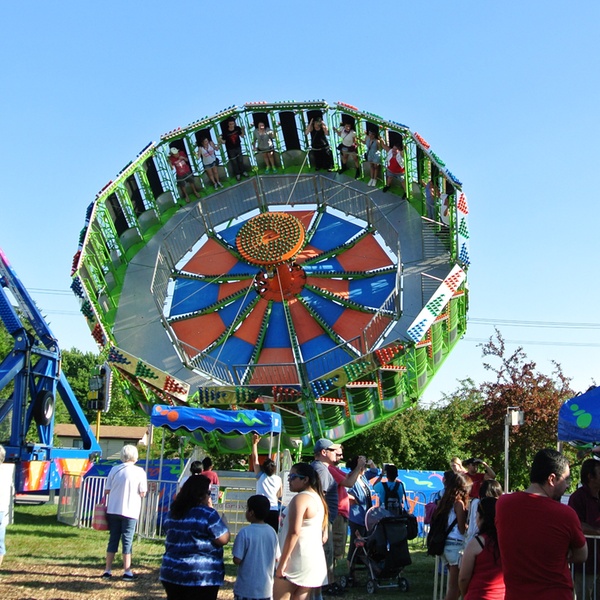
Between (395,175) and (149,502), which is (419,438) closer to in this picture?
(395,175)

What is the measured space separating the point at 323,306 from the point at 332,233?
2.28 metres

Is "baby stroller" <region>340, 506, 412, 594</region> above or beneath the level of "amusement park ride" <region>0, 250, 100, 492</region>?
beneath

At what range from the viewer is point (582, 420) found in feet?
37.1

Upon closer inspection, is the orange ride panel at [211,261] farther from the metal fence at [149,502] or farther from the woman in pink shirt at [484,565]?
the woman in pink shirt at [484,565]

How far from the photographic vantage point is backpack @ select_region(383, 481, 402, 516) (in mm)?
11750

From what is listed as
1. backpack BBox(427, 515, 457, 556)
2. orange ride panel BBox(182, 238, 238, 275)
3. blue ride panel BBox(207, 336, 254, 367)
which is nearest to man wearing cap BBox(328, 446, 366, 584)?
backpack BBox(427, 515, 457, 556)

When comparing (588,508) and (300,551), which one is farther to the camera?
(588,508)

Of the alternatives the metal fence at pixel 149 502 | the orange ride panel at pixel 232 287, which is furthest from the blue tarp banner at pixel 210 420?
the orange ride panel at pixel 232 287

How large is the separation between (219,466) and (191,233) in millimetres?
12216

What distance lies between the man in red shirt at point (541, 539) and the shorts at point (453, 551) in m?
3.00

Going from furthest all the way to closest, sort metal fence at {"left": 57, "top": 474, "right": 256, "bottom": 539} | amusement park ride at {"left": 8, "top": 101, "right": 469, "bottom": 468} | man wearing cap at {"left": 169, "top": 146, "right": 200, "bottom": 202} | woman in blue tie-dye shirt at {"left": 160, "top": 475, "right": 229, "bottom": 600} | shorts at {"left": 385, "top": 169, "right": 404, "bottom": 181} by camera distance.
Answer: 1. man wearing cap at {"left": 169, "top": 146, "right": 200, "bottom": 202}
2. shorts at {"left": 385, "top": 169, "right": 404, "bottom": 181}
3. amusement park ride at {"left": 8, "top": 101, "right": 469, "bottom": 468}
4. metal fence at {"left": 57, "top": 474, "right": 256, "bottom": 539}
5. woman in blue tie-dye shirt at {"left": 160, "top": 475, "right": 229, "bottom": 600}

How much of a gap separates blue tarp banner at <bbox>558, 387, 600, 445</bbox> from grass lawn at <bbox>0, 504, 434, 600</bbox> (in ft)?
9.65

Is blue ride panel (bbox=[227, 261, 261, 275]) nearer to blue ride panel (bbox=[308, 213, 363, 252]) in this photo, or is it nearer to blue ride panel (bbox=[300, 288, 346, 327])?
blue ride panel (bbox=[300, 288, 346, 327])

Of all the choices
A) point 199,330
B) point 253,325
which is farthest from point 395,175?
point 199,330
